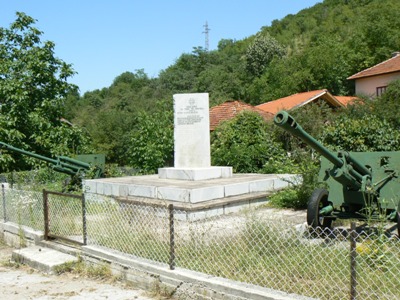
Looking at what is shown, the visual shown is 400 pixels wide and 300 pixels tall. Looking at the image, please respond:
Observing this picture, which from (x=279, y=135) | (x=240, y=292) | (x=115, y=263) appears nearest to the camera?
(x=240, y=292)

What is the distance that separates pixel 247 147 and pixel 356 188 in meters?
7.91

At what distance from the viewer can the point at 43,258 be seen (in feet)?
21.6

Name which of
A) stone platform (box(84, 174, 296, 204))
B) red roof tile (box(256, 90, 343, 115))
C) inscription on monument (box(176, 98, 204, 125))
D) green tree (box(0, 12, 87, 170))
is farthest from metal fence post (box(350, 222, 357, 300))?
red roof tile (box(256, 90, 343, 115))

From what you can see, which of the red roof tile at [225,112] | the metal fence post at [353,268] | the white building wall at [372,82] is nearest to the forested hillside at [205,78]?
the red roof tile at [225,112]

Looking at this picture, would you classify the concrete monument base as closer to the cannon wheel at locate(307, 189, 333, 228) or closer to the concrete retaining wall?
the concrete retaining wall

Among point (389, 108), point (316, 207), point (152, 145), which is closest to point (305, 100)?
point (389, 108)

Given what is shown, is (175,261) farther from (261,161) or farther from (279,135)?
(279,135)

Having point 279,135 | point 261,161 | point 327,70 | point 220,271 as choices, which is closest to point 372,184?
point 220,271

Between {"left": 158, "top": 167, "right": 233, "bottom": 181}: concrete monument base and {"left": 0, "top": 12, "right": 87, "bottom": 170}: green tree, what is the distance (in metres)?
5.94

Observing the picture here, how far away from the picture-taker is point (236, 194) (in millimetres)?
8984

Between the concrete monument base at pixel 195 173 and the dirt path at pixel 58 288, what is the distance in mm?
4376

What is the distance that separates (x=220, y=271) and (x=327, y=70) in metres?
39.8

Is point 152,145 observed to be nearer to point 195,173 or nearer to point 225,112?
point 225,112

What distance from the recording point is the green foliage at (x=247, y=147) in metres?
13.4
